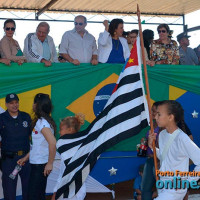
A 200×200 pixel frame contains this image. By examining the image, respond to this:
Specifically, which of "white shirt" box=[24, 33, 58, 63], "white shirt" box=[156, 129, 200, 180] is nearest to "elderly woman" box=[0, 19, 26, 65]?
"white shirt" box=[24, 33, 58, 63]

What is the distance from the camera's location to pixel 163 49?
7.47 meters

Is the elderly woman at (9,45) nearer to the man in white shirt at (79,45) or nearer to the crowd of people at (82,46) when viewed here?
the crowd of people at (82,46)

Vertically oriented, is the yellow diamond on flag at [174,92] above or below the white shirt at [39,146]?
above

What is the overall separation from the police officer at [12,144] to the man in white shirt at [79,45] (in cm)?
176

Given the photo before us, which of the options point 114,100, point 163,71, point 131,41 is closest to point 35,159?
point 114,100

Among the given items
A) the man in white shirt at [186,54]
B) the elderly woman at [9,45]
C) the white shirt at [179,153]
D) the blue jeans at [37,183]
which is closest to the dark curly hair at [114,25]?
the elderly woman at [9,45]

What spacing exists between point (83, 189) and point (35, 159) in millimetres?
754

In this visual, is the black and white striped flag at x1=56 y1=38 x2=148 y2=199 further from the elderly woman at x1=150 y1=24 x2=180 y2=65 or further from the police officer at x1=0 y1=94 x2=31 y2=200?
the elderly woman at x1=150 y1=24 x2=180 y2=65

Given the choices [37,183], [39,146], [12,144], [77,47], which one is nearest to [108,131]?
[39,146]

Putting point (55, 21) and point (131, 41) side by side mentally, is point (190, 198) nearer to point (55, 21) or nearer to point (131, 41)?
point (131, 41)

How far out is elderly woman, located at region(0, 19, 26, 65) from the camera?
22.3 feet

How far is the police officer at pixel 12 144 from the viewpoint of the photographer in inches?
227

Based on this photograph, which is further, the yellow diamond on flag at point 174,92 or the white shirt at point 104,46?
the yellow diamond on flag at point 174,92

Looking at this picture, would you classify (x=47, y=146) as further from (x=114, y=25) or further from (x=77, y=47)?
(x=114, y=25)
